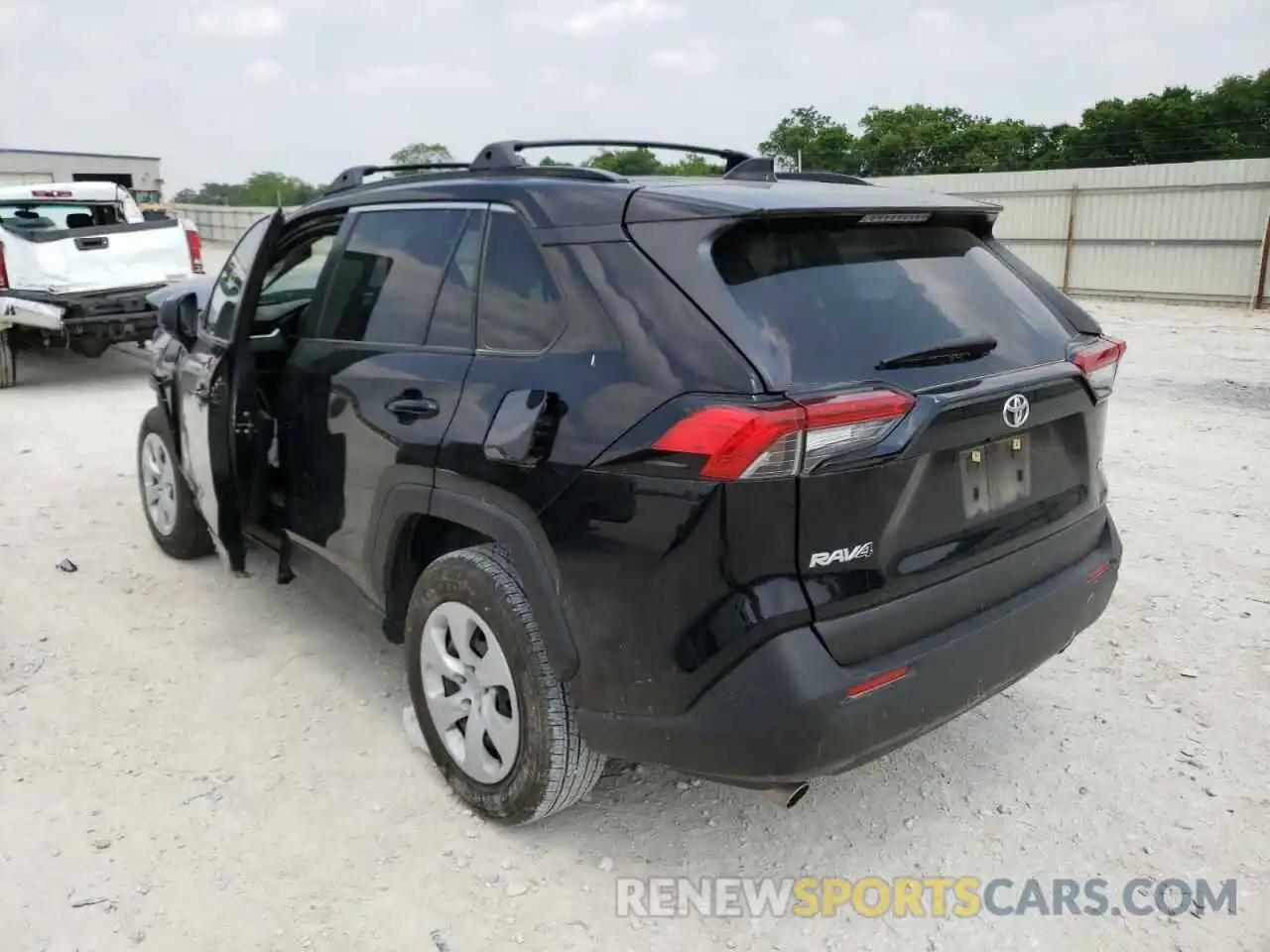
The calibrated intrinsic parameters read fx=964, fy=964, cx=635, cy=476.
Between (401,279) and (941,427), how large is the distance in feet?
5.97

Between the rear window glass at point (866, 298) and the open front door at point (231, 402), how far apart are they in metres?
2.09

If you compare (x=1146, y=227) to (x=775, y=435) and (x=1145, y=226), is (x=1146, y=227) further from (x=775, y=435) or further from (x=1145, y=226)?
(x=775, y=435)

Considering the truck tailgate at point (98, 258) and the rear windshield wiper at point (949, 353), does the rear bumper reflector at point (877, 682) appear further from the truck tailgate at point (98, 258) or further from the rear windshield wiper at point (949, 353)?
the truck tailgate at point (98, 258)

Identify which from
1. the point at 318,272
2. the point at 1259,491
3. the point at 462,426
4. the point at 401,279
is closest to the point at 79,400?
the point at 318,272

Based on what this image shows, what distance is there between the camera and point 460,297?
114 inches

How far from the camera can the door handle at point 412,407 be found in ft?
9.36

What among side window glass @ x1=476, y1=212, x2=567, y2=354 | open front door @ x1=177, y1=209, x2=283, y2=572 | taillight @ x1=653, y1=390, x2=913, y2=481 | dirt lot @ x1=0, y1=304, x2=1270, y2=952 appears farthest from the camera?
open front door @ x1=177, y1=209, x2=283, y2=572

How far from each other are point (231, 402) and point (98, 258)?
25.0 ft

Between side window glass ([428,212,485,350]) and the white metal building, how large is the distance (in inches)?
1239

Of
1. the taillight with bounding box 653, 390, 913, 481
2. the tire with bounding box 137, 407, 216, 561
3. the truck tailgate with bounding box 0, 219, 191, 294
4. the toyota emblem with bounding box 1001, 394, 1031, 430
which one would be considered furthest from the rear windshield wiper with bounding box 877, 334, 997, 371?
the truck tailgate with bounding box 0, 219, 191, 294

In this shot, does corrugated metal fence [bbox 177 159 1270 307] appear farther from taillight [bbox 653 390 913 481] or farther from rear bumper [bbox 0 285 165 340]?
taillight [bbox 653 390 913 481]

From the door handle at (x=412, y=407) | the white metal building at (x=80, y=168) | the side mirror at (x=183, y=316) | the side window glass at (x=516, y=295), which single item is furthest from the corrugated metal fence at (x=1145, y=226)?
the white metal building at (x=80, y=168)

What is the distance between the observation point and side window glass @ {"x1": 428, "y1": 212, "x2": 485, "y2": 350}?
9.34 ft

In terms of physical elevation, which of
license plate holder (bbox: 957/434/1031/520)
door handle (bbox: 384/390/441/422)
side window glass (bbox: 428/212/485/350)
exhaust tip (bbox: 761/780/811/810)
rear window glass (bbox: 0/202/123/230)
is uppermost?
rear window glass (bbox: 0/202/123/230)
